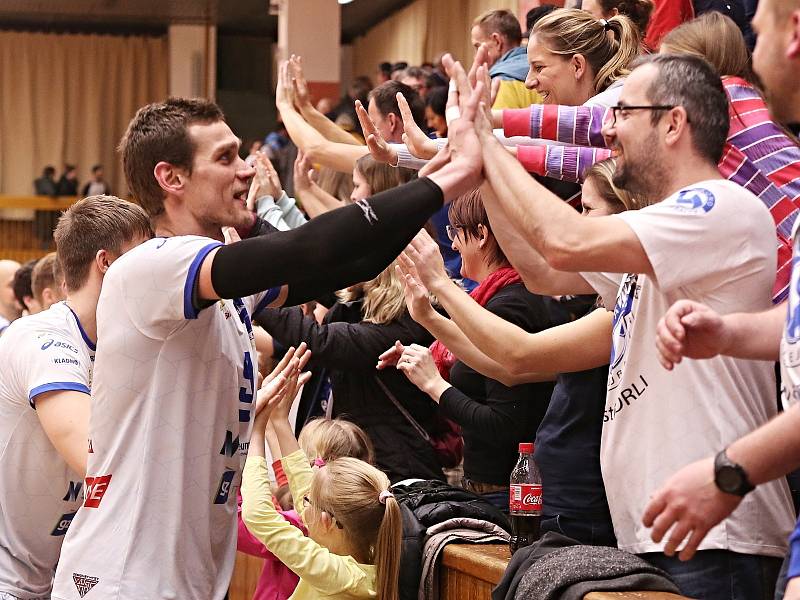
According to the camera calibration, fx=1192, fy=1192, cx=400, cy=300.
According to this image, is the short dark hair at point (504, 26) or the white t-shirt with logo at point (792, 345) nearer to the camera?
the white t-shirt with logo at point (792, 345)

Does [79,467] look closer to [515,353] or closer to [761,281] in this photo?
[515,353]

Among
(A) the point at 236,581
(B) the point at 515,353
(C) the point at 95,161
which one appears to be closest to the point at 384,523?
(B) the point at 515,353

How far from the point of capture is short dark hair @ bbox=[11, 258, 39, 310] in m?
6.05

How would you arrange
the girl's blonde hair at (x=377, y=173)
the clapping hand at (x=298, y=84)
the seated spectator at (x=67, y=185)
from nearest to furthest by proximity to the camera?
the girl's blonde hair at (x=377, y=173) → the clapping hand at (x=298, y=84) → the seated spectator at (x=67, y=185)

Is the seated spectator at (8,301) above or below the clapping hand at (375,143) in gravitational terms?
below

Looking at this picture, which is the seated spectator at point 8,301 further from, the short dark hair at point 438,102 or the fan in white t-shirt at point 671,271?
the fan in white t-shirt at point 671,271

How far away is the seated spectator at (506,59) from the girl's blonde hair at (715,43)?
0.74 metres

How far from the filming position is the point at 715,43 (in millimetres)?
3000

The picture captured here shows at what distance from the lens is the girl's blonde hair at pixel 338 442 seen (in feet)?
12.1

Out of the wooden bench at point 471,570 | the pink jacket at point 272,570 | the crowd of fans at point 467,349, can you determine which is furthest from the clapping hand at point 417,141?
the pink jacket at point 272,570

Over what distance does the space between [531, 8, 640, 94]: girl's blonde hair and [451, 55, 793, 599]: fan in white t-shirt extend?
1.13m

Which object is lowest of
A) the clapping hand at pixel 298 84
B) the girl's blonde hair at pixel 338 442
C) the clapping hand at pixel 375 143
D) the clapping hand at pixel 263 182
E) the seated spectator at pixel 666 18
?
the girl's blonde hair at pixel 338 442

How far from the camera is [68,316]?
3.23 m

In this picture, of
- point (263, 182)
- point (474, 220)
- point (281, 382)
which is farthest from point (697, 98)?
point (263, 182)
